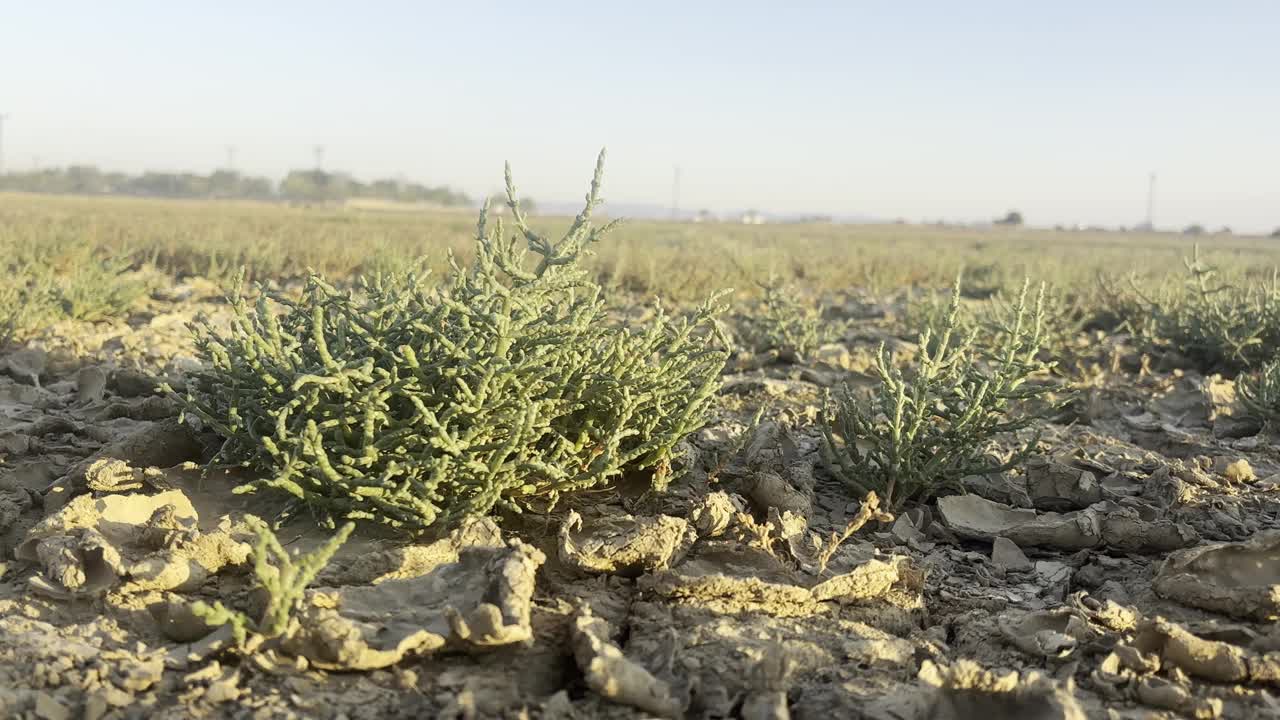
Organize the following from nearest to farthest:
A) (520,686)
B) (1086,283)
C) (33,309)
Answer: (520,686)
(33,309)
(1086,283)

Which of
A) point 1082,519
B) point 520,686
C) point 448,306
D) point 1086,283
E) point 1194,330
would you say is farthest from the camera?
point 1086,283

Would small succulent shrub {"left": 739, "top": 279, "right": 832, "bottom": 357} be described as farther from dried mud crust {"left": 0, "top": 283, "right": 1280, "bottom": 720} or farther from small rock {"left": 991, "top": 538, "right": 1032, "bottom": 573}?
small rock {"left": 991, "top": 538, "right": 1032, "bottom": 573}

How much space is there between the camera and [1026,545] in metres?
3.06

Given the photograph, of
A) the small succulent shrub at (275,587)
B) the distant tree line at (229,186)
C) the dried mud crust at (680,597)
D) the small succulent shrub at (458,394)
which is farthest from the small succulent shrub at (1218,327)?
the distant tree line at (229,186)

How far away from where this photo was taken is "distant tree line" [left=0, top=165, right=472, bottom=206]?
93812 mm

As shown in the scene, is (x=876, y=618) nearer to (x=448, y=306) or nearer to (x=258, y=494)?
(x=448, y=306)

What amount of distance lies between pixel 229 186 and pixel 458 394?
11608 centimetres

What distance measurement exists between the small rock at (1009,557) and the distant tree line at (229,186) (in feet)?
305

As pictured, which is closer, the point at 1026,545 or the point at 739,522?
the point at 739,522

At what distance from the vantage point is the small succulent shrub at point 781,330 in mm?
6238

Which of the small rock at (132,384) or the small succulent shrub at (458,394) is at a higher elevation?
the small succulent shrub at (458,394)

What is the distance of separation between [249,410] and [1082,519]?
2.57 metres

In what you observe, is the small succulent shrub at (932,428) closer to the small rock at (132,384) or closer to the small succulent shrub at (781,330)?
the small succulent shrub at (781,330)

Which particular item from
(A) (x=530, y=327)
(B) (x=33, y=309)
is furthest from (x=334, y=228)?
(A) (x=530, y=327)
